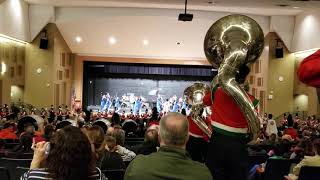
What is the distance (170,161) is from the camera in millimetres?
2488

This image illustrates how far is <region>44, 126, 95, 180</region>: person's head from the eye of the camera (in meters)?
2.41

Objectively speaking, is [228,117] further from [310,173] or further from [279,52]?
[279,52]

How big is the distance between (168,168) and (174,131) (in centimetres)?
20

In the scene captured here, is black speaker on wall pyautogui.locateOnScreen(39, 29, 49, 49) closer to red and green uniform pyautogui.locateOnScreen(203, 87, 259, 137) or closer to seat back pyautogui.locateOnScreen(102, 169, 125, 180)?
seat back pyautogui.locateOnScreen(102, 169, 125, 180)

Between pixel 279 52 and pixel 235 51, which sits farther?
pixel 279 52

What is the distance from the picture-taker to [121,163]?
4809 mm

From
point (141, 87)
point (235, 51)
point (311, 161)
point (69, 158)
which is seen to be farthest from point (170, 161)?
point (141, 87)

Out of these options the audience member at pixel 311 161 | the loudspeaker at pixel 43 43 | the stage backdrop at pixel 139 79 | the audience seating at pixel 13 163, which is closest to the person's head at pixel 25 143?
the audience seating at pixel 13 163

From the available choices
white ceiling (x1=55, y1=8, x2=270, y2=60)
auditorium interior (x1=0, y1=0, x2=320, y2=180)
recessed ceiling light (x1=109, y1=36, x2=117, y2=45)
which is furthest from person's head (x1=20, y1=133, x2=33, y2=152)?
recessed ceiling light (x1=109, y1=36, x2=117, y2=45)

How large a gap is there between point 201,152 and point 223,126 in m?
1.97

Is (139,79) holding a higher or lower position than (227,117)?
higher

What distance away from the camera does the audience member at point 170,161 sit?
8.14 feet

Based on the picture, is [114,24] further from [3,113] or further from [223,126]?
[223,126]

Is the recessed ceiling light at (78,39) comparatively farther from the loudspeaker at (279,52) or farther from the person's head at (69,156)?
the person's head at (69,156)
